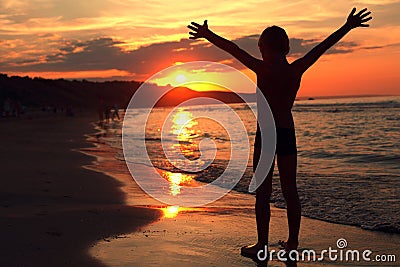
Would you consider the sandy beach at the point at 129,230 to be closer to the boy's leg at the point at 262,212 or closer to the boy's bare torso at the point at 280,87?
the boy's leg at the point at 262,212

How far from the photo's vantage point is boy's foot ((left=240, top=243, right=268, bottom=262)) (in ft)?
15.1

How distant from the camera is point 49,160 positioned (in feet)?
42.3

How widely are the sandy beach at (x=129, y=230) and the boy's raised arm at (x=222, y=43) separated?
1.86 m

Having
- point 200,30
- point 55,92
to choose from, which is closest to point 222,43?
point 200,30

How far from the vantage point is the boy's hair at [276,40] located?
14.3 feet

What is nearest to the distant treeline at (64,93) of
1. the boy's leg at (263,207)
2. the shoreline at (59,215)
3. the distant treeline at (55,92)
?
the distant treeline at (55,92)

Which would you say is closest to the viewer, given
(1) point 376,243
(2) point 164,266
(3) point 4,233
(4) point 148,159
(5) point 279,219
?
(2) point 164,266

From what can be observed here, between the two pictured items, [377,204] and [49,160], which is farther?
[49,160]

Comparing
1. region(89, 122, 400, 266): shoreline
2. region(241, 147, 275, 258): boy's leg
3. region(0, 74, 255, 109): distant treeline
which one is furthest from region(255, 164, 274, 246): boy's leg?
region(0, 74, 255, 109): distant treeline

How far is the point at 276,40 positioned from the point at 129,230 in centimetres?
271

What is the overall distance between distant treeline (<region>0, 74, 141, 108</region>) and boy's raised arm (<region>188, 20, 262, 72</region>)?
8714cm

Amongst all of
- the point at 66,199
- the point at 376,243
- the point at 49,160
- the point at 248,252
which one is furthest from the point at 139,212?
the point at 49,160

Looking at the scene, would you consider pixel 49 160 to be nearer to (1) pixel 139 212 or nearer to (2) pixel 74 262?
(1) pixel 139 212

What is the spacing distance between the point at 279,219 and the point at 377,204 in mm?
2064
